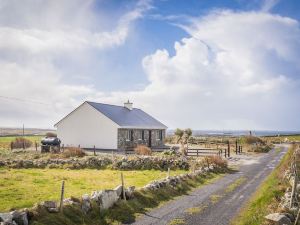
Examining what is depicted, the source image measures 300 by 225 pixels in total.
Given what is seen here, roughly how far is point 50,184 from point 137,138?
31.1m

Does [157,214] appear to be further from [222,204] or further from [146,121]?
[146,121]

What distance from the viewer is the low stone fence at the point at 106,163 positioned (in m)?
33.0

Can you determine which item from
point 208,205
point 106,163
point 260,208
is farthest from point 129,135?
point 260,208

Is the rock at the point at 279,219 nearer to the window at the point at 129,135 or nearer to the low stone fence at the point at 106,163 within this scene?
the low stone fence at the point at 106,163

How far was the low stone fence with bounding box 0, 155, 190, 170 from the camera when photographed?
33.0 metres

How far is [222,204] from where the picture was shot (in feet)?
59.4

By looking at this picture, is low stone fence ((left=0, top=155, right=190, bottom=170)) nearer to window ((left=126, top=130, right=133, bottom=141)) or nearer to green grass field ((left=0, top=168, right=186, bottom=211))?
green grass field ((left=0, top=168, right=186, bottom=211))

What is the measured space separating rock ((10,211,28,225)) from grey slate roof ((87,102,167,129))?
37.4m

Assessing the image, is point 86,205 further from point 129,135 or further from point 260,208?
point 129,135

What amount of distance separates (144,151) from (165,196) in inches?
838

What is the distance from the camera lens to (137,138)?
54250 mm

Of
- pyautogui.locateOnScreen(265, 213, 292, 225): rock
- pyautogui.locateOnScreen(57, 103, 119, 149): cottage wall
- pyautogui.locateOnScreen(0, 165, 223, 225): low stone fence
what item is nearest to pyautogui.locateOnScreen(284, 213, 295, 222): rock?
pyautogui.locateOnScreen(265, 213, 292, 225): rock

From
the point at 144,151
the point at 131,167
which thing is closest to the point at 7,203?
the point at 131,167

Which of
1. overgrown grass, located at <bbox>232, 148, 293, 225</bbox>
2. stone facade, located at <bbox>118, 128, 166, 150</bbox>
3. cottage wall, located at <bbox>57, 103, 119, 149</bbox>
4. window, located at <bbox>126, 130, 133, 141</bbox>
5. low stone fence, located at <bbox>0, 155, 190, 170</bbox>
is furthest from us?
window, located at <bbox>126, 130, 133, 141</bbox>
